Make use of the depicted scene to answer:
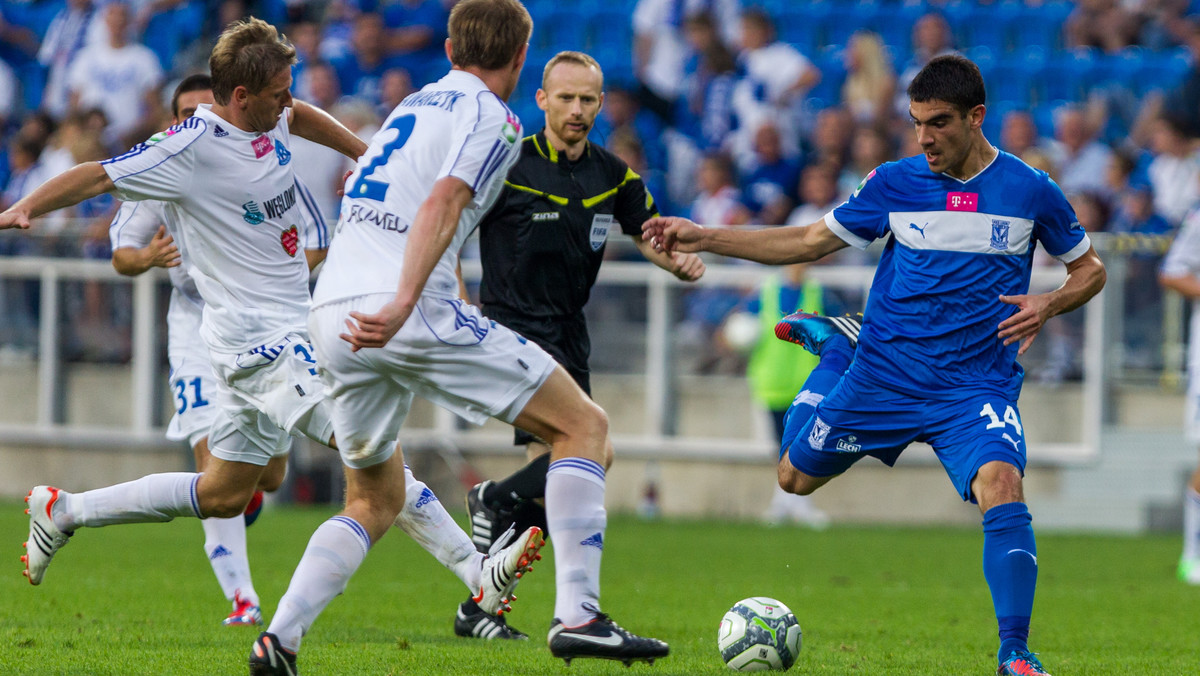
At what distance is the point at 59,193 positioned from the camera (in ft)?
17.9

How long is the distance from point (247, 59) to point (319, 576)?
2.13 meters

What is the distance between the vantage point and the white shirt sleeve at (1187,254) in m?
9.74

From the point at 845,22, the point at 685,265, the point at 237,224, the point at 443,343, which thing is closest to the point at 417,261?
the point at 443,343

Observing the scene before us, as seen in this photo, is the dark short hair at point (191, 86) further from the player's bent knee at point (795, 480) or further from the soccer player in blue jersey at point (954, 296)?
the player's bent knee at point (795, 480)

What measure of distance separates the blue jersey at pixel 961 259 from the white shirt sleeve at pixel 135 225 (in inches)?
134

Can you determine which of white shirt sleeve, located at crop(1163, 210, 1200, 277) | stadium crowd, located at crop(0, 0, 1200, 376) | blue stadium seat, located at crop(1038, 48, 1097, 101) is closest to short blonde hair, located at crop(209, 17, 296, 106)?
white shirt sleeve, located at crop(1163, 210, 1200, 277)

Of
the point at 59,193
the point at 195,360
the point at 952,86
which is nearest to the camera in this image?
the point at 59,193

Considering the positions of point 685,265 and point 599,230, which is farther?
point 599,230

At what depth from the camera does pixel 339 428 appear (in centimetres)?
506

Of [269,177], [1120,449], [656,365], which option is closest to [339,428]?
[269,177]

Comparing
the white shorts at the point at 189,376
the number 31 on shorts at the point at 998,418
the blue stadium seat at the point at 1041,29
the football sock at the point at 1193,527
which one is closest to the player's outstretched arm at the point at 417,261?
the number 31 on shorts at the point at 998,418

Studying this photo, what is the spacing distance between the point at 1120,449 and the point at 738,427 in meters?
3.43

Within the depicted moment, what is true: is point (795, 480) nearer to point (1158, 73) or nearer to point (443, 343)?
point (443, 343)

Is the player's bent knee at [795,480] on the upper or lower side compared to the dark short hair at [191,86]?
lower
